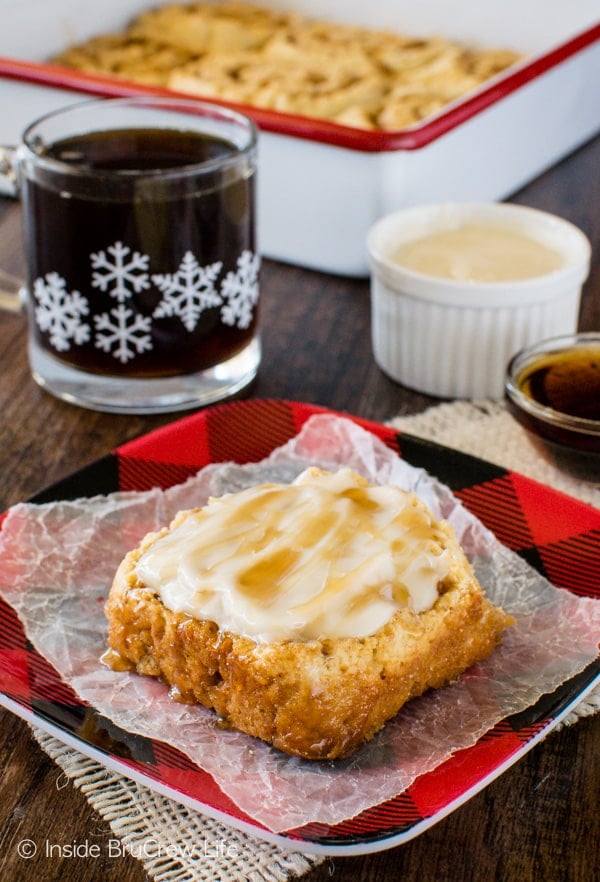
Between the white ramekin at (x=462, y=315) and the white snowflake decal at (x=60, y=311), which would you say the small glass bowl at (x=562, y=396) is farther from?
the white snowflake decal at (x=60, y=311)

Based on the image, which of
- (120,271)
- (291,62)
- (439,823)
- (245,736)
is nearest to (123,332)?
(120,271)

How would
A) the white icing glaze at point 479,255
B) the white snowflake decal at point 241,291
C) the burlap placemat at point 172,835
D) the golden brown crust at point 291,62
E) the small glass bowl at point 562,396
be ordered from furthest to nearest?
the golden brown crust at point 291,62 → the white icing glaze at point 479,255 → the white snowflake decal at point 241,291 → the small glass bowl at point 562,396 → the burlap placemat at point 172,835

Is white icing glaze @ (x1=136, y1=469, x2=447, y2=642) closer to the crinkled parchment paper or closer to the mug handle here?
the crinkled parchment paper

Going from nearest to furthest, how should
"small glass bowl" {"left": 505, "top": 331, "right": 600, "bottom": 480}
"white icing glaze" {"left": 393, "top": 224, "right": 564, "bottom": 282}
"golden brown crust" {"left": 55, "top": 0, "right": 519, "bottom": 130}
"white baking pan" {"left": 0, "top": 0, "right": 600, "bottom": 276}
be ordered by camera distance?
"small glass bowl" {"left": 505, "top": 331, "right": 600, "bottom": 480}, "white icing glaze" {"left": 393, "top": 224, "right": 564, "bottom": 282}, "white baking pan" {"left": 0, "top": 0, "right": 600, "bottom": 276}, "golden brown crust" {"left": 55, "top": 0, "right": 519, "bottom": 130}

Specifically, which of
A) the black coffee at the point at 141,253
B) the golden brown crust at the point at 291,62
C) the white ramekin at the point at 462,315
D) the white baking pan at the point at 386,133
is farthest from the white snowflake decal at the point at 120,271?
the golden brown crust at the point at 291,62

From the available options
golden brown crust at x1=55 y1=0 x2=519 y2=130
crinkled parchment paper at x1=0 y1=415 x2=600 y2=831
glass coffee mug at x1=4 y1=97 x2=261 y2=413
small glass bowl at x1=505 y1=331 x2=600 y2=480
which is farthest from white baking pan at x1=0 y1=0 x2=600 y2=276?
crinkled parchment paper at x1=0 y1=415 x2=600 y2=831

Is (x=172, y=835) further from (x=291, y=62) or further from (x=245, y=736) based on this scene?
(x=291, y=62)

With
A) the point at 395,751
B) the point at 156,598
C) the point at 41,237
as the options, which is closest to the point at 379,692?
the point at 395,751
